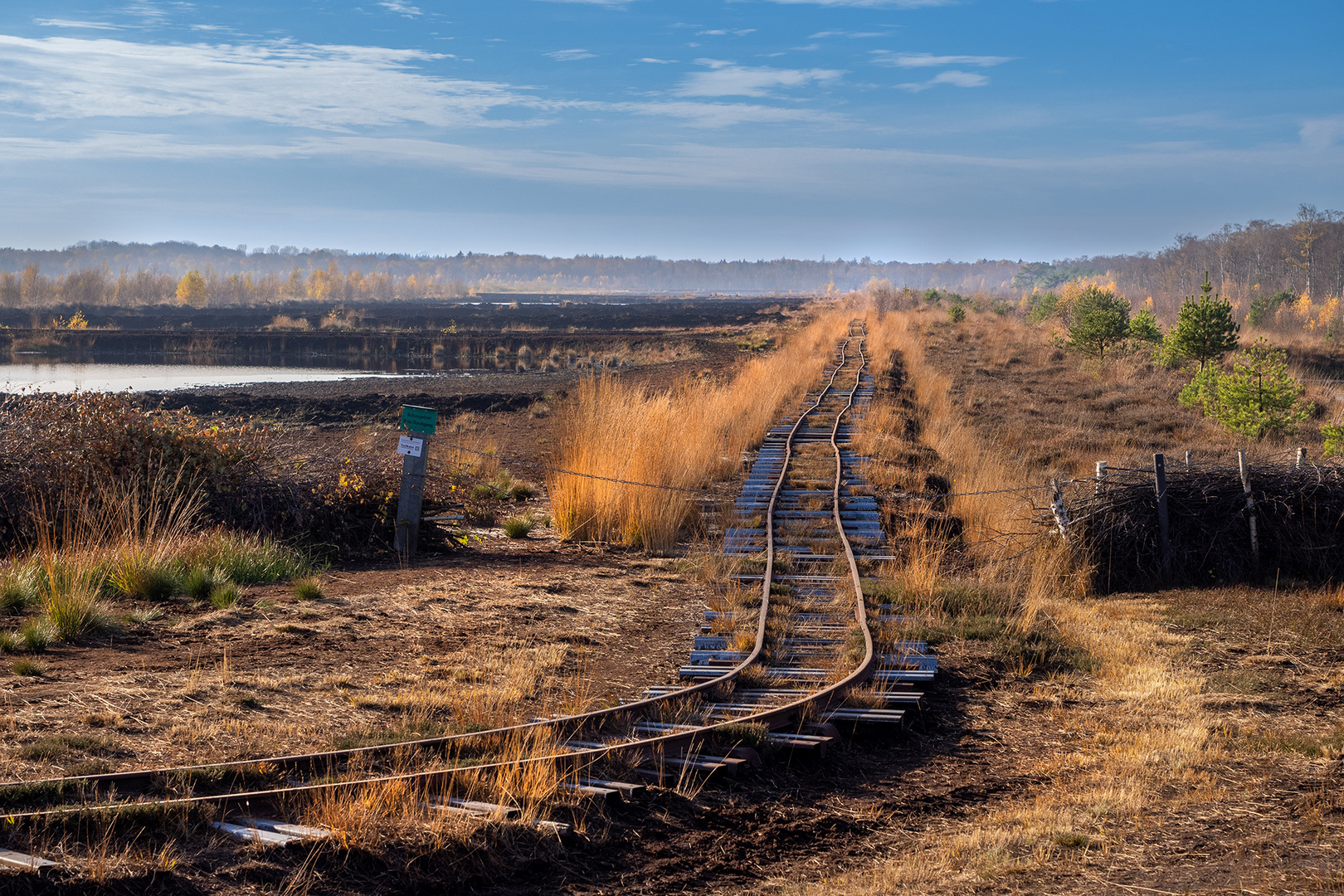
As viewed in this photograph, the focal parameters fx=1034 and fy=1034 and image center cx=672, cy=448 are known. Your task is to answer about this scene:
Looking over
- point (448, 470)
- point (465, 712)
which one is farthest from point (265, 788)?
point (448, 470)

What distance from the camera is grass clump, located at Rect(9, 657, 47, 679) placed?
6.74 meters

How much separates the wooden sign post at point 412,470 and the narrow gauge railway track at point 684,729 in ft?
11.5

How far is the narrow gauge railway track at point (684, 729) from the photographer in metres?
4.92

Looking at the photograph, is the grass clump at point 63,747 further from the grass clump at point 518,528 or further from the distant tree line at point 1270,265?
the distant tree line at point 1270,265

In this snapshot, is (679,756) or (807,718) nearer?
(679,756)

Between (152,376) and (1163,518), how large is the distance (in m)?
42.8

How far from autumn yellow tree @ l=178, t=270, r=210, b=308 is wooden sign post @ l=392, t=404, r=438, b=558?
131379 mm

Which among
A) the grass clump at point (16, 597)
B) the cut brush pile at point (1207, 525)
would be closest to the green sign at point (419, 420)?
the grass clump at point (16, 597)

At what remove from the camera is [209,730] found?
5.89 metres

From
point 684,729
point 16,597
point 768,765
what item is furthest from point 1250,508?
point 16,597

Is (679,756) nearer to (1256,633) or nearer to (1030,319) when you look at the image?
(1256,633)

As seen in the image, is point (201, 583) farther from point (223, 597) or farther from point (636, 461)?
point (636, 461)

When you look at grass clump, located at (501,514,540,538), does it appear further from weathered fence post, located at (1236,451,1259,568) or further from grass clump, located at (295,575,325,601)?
weathered fence post, located at (1236,451,1259,568)

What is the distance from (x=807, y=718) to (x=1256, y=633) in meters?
4.99
